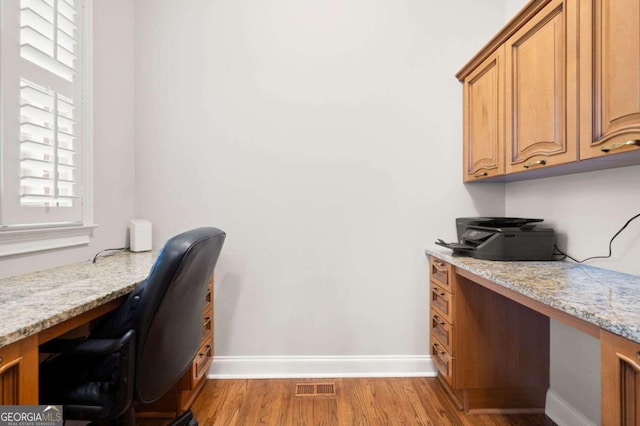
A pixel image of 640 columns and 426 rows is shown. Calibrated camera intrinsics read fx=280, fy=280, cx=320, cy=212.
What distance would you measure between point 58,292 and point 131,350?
37cm

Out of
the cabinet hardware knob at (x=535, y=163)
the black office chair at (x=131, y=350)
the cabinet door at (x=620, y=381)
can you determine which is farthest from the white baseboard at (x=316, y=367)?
the cabinet hardware knob at (x=535, y=163)

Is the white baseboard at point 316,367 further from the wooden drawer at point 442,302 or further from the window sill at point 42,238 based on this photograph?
the window sill at point 42,238

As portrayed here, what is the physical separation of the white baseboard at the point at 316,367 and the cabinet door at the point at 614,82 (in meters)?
1.62

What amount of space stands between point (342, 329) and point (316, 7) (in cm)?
228

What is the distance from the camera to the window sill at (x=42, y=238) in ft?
3.84

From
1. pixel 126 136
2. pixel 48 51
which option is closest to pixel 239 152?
pixel 126 136

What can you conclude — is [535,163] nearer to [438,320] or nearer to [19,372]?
[438,320]

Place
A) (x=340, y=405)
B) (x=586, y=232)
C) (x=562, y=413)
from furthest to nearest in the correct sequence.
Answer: (x=340, y=405)
(x=562, y=413)
(x=586, y=232)

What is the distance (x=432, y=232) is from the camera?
2020 millimetres

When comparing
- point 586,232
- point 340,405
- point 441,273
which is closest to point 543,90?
point 586,232

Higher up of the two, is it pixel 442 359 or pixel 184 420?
pixel 442 359

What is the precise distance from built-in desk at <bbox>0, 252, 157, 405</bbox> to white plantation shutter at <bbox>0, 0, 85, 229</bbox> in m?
0.29

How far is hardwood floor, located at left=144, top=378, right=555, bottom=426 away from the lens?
5.03 ft

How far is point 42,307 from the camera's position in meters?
0.84
